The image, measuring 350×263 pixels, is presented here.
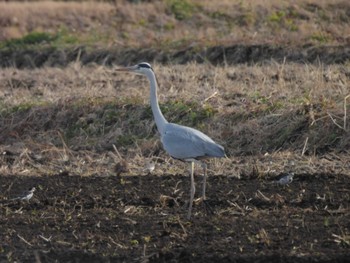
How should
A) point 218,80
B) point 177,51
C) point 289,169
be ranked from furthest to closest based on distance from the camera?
point 177,51 < point 218,80 < point 289,169

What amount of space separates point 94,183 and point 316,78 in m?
6.07

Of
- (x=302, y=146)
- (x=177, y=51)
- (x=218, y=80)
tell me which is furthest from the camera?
(x=177, y=51)

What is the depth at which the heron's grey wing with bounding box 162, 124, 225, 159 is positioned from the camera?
10.6m

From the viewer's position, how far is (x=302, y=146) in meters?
14.2

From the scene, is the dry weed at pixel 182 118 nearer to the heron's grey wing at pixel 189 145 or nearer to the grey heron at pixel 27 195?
the heron's grey wing at pixel 189 145

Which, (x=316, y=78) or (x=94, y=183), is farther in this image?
(x=316, y=78)

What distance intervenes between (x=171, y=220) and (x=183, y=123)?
6116 mm

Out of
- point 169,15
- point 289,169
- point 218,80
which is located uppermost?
point 289,169

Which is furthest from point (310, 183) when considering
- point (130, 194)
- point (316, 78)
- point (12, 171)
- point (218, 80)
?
point (218, 80)

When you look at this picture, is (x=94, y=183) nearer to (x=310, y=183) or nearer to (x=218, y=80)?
(x=310, y=183)

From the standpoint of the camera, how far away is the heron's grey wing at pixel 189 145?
10.6 m

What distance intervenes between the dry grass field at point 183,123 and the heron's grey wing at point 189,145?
583 millimetres

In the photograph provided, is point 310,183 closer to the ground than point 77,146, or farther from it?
farther from it

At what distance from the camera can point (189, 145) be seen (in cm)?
1069
